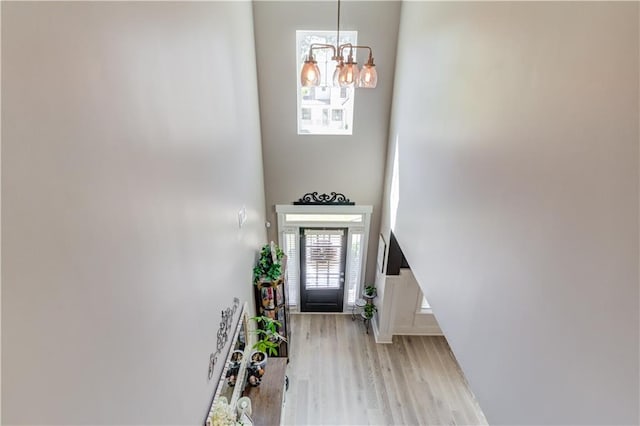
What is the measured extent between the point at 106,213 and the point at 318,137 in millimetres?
3736

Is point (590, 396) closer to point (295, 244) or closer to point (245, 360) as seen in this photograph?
point (245, 360)

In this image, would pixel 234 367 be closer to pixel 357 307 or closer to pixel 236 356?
pixel 236 356

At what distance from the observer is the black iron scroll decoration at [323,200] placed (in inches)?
195

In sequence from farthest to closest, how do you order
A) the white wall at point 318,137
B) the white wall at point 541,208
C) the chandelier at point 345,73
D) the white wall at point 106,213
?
1. the white wall at point 318,137
2. the chandelier at point 345,73
3. the white wall at point 541,208
4. the white wall at point 106,213

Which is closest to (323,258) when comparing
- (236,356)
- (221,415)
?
(236,356)

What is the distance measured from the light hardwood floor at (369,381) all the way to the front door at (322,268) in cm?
39

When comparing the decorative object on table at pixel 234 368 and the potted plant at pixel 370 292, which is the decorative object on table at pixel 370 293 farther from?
the decorative object on table at pixel 234 368

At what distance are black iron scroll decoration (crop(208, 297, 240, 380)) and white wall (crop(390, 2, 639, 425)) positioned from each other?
1666 millimetres

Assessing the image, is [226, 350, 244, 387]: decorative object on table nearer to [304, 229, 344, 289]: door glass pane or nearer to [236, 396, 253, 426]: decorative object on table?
[236, 396, 253, 426]: decorative object on table

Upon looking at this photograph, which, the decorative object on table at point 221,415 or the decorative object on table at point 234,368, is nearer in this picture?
the decorative object on table at point 221,415

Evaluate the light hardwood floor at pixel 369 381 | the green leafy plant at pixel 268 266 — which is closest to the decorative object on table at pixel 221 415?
the green leafy plant at pixel 268 266

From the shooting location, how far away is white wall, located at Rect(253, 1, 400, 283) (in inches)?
156

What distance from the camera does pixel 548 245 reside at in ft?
4.46

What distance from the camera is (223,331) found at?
251 cm
